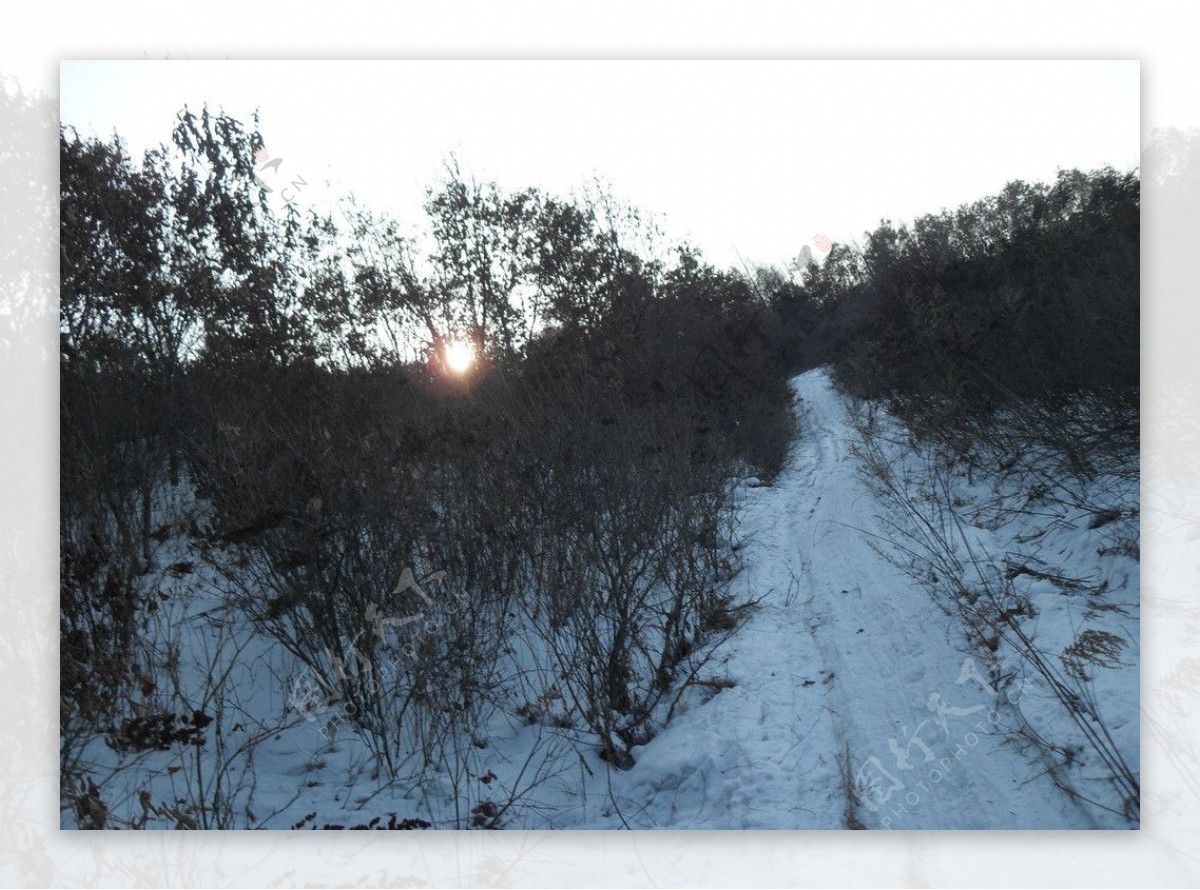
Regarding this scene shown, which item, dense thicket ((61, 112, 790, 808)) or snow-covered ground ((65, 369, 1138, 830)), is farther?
dense thicket ((61, 112, 790, 808))

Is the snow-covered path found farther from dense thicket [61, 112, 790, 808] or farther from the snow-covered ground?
dense thicket [61, 112, 790, 808]

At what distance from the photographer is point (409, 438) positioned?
3848 mm

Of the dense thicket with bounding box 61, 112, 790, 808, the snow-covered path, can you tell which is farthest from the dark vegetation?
the snow-covered path

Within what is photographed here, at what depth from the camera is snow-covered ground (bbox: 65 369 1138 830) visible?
2.93 m

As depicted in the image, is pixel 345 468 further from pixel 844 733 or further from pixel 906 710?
pixel 906 710

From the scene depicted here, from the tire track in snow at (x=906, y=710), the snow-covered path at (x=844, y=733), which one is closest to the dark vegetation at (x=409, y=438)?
the snow-covered path at (x=844, y=733)

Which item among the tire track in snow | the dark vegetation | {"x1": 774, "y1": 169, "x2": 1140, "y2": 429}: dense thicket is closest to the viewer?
the tire track in snow

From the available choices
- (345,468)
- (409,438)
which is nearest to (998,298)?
(409,438)

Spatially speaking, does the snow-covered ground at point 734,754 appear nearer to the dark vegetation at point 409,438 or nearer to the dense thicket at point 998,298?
the dark vegetation at point 409,438

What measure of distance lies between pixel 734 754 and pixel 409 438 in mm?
2278

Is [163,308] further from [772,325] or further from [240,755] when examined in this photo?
[772,325]

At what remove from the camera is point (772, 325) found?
7973 millimetres
